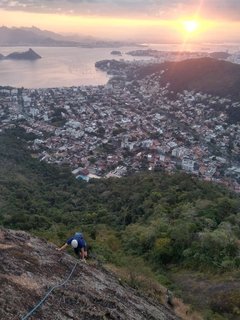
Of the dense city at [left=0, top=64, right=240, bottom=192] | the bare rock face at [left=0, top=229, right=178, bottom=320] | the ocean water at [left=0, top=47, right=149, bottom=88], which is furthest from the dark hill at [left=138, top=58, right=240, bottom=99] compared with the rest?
the bare rock face at [left=0, top=229, right=178, bottom=320]

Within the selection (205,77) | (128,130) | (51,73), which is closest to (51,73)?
(51,73)

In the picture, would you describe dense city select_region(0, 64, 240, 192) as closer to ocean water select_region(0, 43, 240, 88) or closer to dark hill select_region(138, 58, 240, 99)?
dark hill select_region(138, 58, 240, 99)

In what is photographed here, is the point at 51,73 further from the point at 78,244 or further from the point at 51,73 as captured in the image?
the point at 78,244

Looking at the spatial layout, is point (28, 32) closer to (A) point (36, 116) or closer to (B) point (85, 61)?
(B) point (85, 61)

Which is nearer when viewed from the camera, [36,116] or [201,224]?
[201,224]

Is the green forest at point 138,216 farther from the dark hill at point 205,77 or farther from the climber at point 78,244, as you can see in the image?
the dark hill at point 205,77

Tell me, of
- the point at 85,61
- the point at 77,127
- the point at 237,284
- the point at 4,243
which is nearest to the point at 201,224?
the point at 237,284
